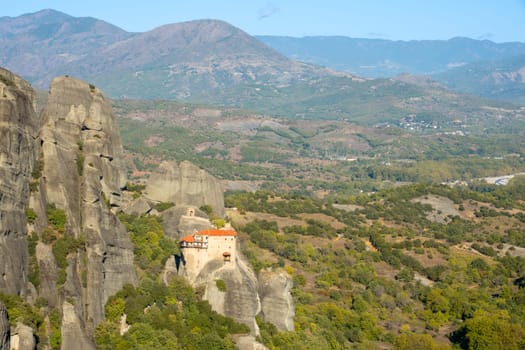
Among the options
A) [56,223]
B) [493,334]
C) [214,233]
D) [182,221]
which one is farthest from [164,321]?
[493,334]

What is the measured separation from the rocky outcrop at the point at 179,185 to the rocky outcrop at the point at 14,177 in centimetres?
2846

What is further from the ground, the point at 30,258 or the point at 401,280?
the point at 30,258

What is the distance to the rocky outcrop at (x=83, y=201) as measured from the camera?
5178 centimetres

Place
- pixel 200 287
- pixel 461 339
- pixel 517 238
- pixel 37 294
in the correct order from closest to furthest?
pixel 37 294 → pixel 200 287 → pixel 461 339 → pixel 517 238

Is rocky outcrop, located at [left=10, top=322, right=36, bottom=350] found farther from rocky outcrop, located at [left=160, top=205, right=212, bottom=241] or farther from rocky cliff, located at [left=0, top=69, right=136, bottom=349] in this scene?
rocky outcrop, located at [left=160, top=205, right=212, bottom=241]

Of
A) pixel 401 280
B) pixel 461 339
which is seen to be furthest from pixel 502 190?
pixel 461 339

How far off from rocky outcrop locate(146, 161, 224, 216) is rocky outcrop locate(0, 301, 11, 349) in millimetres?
40797

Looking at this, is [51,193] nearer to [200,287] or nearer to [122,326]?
[122,326]

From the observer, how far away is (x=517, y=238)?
420 ft

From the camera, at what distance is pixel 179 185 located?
85250mm

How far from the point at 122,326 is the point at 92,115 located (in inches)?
770

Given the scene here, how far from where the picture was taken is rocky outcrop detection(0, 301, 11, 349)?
42516 millimetres

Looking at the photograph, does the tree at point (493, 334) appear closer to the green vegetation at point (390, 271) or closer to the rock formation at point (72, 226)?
the green vegetation at point (390, 271)

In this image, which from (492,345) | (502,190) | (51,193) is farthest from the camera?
(502,190)
